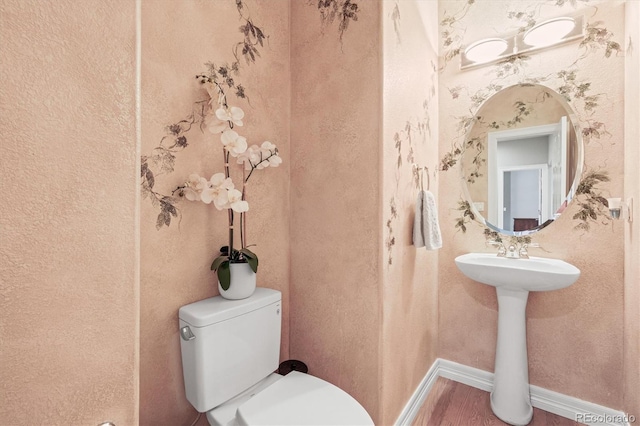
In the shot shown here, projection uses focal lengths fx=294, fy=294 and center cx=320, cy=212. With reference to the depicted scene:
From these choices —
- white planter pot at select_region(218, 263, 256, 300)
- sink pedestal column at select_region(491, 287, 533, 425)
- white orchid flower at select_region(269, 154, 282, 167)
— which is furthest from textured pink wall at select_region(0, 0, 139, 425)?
sink pedestal column at select_region(491, 287, 533, 425)

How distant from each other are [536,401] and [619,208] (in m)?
1.15

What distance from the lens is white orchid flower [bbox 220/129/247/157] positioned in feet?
3.54

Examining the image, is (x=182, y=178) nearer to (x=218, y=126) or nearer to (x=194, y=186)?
(x=194, y=186)

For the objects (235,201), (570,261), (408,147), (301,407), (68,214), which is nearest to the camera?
(68,214)

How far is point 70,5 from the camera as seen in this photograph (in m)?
0.51

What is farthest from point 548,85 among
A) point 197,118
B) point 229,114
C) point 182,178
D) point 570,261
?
point 182,178

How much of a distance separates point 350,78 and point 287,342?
4.34ft

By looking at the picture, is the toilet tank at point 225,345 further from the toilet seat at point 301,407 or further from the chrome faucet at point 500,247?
→ the chrome faucet at point 500,247

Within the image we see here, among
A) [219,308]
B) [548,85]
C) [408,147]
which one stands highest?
[548,85]

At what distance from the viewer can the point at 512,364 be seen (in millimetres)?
1565

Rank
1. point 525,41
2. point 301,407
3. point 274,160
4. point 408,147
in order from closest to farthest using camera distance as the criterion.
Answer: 1. point 301,407
2. point 274,160
3. point 408,147
4. point 525,41

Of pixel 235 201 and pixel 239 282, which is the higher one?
pixel 235 201

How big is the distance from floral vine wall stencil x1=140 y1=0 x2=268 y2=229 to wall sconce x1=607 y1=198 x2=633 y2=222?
Result: 1.81m

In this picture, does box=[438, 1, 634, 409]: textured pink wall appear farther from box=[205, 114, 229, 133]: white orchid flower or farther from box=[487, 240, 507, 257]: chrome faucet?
box=[205, 114, 229, 133]: white orchid flower
